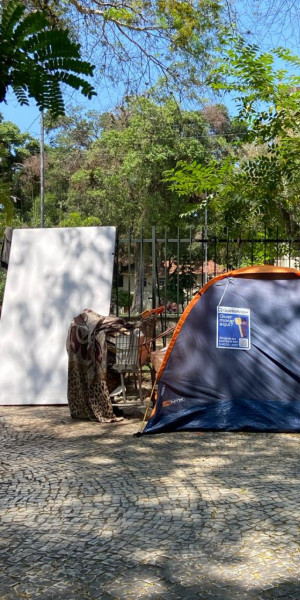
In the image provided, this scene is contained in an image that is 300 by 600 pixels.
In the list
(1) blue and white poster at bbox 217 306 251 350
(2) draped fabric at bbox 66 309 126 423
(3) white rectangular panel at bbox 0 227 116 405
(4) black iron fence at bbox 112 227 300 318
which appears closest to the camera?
(1) blue and white poster at bbox 217 306 251 350

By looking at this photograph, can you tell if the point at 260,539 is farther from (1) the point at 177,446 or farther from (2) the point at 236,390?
(2) the point at 236,390

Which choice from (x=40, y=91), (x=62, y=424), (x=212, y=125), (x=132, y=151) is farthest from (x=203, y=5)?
(x=212, y=125)

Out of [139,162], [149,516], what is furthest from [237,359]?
[139,162]

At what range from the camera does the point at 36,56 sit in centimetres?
159

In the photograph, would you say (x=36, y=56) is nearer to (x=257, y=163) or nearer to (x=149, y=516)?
(x=149, y=516)

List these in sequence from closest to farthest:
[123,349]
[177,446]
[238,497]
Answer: [238,497] < [177,446] < [123,349]

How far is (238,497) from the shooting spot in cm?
450

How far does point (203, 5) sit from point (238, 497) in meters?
8.06

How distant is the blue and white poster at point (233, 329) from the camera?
693 cm

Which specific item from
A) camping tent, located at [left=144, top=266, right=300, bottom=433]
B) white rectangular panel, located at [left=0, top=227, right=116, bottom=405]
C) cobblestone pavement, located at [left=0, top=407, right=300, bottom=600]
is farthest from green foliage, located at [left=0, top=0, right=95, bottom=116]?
white rectangular panel, located at [left=0, top=227, right=116, bottom=405]

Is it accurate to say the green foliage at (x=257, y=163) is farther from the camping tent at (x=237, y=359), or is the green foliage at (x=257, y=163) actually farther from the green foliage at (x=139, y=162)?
the green foliage at (x=139, y=162)

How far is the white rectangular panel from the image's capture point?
8.38 metres

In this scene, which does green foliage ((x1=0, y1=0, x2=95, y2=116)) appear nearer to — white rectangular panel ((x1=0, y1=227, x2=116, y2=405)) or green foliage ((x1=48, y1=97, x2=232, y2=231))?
white rectangular panel ((x1=0, y1=227, x2=116, y2=405))

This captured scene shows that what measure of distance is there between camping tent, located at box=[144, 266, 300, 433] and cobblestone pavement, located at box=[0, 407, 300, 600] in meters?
0.29
